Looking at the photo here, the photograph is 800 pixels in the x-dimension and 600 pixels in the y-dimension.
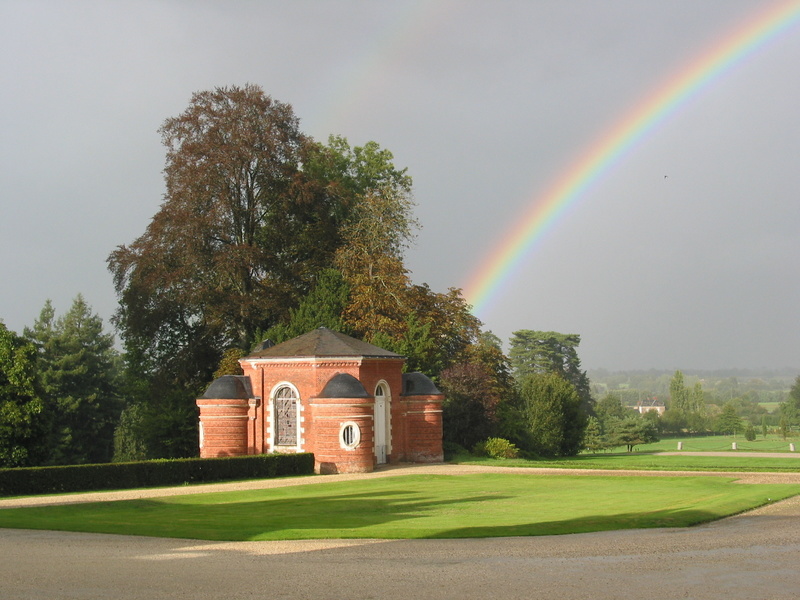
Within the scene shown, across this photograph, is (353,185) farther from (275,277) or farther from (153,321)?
(153,321)

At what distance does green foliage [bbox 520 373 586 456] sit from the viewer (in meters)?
56.2

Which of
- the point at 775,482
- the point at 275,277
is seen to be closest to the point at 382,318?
the point at 275,277

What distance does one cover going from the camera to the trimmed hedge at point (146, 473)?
2688 centimetres

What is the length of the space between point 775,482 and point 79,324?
71.5 metres

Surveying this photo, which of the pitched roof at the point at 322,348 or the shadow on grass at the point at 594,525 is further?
the pitched roof at the point at 322,348

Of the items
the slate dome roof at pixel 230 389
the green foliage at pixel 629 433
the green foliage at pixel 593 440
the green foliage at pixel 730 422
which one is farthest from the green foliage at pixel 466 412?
the green foliage at pixel 730 422

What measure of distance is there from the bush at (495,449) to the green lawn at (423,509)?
13.1m

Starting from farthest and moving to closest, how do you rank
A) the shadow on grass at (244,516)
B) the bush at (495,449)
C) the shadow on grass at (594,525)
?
the bush at (495,449) < the shadow on grass at (244,516) < the shadow on grass at (594,525)

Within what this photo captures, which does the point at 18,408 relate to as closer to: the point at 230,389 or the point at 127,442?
the point at 230,389

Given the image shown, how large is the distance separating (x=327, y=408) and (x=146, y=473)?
26.2 ft

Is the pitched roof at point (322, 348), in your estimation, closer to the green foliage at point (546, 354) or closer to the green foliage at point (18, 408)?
the green foliage at point (18, 408)

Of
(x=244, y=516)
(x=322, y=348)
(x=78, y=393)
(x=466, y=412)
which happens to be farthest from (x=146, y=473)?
(x=78, y=393)

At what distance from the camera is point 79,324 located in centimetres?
8438

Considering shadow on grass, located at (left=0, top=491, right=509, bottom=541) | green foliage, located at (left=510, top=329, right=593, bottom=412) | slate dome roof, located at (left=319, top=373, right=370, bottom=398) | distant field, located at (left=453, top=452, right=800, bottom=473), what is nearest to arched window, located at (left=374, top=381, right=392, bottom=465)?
slate dome roof, located at (left=319, top=373, right=370, bottom=398)
